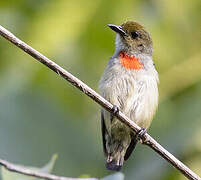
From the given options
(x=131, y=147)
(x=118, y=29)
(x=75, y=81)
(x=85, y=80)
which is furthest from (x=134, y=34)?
(x=75, y=81)

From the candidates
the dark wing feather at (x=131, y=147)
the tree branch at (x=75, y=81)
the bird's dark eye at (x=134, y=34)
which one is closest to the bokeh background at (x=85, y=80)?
the dark wing feather at (x=131, y=147)

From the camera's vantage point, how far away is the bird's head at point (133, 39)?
6.25 metres

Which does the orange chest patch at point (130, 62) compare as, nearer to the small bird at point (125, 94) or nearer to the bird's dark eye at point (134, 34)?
the small bird at point (125, 94)

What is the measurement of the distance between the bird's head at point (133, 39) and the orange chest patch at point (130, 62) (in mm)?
129

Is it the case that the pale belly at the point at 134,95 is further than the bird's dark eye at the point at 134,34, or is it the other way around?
the bird's dark eye at the point at 134,34

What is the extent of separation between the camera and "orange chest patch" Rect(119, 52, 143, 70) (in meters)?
5.91

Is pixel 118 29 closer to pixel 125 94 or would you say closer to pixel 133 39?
pixel 133 39

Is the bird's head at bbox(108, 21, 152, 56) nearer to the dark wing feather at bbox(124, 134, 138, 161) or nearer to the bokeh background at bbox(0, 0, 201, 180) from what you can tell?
the bokeh background at bbox(0, 0, 201, 180)

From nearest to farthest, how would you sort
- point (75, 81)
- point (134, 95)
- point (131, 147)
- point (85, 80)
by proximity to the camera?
point (75, 81) < point (134, 95) < point (131, 147) < point (85, 80)

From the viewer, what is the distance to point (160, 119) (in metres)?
5.82

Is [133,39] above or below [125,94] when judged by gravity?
above

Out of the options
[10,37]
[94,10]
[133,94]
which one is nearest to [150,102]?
[133,94]

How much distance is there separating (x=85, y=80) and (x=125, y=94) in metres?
0.85

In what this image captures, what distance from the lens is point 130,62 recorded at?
599cm
